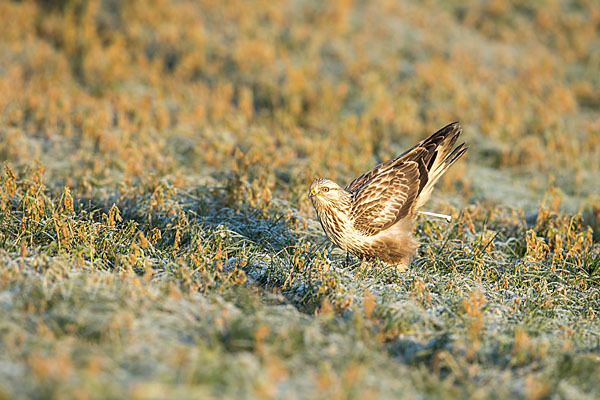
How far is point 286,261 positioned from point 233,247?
53 cm

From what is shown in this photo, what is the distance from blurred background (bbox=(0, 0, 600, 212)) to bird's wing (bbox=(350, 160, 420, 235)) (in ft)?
4.17

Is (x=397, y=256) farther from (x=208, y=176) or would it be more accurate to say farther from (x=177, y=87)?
(x=177, y=87)

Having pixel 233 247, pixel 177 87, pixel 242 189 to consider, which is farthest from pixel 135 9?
pixel 233 247

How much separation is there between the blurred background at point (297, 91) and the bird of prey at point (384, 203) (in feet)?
4.29

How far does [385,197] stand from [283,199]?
67.0 inches

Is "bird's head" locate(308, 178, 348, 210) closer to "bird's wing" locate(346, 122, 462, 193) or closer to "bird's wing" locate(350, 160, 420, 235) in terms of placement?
"bird's wing" locate(350, 160, 420, 235)

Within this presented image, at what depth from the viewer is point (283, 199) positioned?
7.16m

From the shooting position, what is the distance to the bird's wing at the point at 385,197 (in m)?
5.66

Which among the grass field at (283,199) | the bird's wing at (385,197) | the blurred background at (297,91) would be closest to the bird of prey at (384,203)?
the bird's wing at (385,197)

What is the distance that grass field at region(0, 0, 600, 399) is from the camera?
379 cm

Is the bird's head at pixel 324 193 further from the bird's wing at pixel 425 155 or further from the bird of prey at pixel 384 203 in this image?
the bird's wing at pixel 425 155

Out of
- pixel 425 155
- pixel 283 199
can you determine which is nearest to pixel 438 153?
pixel 425 155

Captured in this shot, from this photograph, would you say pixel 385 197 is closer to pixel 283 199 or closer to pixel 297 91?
pixel 283 199

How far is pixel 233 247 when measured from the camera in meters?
5.59
